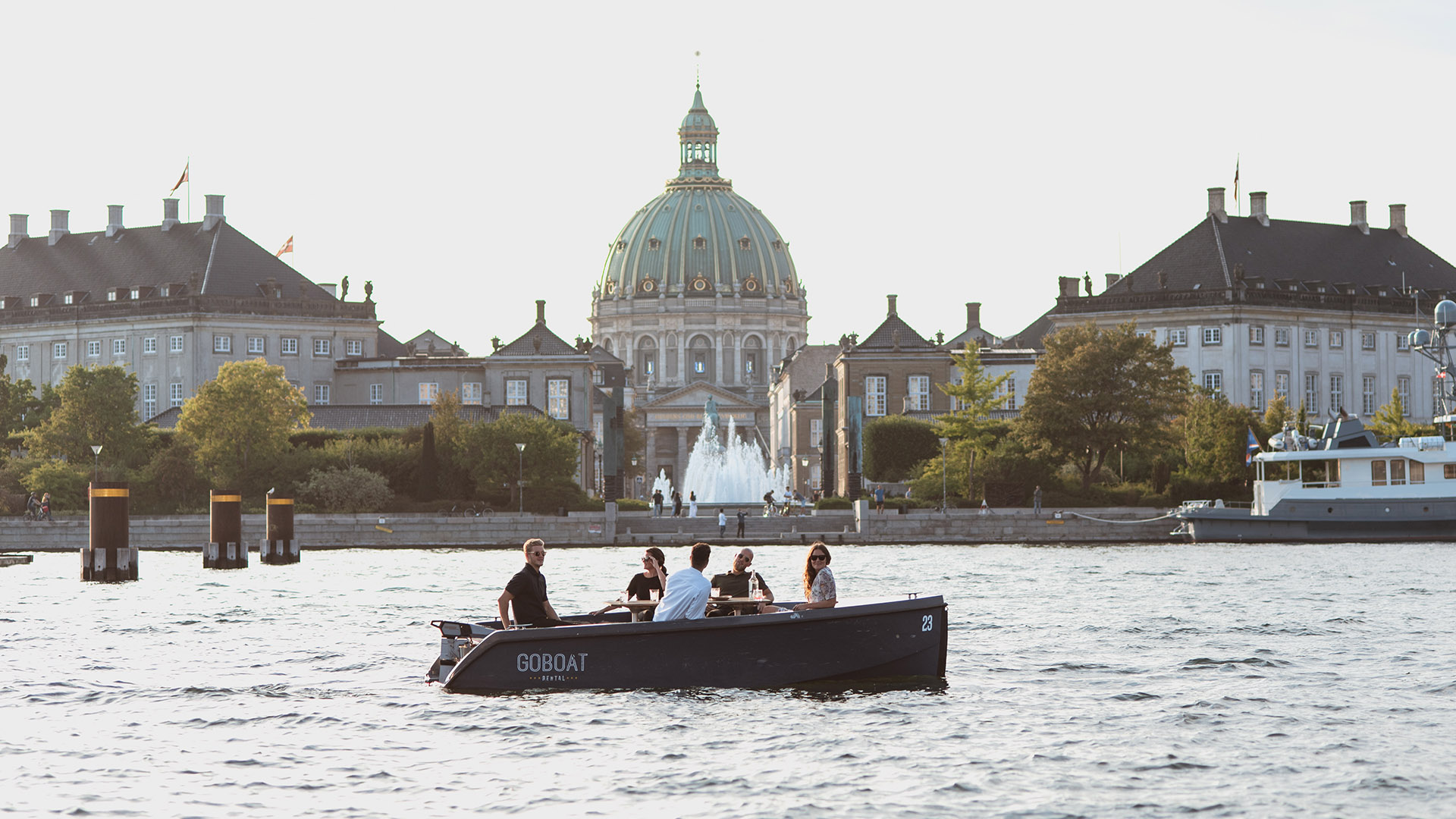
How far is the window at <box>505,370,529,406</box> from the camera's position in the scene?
124 meters

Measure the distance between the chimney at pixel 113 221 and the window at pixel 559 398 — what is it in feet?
112

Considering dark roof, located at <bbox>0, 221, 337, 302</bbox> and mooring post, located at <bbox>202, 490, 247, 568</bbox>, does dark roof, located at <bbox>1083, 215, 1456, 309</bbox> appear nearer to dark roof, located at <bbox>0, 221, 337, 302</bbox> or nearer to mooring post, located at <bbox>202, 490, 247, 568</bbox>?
dark roof, located at <bbox>0, 221, 337, 302</bbox>

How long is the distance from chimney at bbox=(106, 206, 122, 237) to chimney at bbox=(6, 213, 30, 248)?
26.5 feet

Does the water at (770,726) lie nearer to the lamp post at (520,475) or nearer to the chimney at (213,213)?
the lamp post at (520,475)

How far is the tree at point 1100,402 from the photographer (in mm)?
86875

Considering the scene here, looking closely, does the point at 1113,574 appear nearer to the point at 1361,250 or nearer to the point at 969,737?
the point at 969,737

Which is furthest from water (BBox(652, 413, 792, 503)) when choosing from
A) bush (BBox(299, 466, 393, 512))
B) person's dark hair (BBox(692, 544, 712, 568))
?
person's dark hair (BBox(692, 544, 712, 568))

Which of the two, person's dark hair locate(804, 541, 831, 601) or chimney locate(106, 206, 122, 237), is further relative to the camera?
chimney locate(106, 206, 122, 237)

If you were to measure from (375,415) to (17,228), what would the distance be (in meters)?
44.3

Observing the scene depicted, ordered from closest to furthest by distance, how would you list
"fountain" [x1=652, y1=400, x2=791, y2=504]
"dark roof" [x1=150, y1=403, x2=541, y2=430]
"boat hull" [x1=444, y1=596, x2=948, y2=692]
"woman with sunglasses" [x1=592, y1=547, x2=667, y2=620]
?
"boat hull" [x1=444, y1=596, x2=948, y2=692] < "woman with sunglasses" [x1=592, y1=547, x2=667, y2=620] < "dark roof" [x1=150, y1=403, x2=541, y2=430] < "fountain" [x1=652, y1=400, x2=791, y2=504]

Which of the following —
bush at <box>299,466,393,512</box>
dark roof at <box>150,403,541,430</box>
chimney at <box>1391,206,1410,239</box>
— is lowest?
bush at <box>299,466,393,512</box>

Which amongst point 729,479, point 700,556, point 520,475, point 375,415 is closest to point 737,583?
point 700,556

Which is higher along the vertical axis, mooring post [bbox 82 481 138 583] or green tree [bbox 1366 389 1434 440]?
green tree [bbox 1366 389 1434 440]

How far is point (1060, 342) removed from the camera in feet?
295
